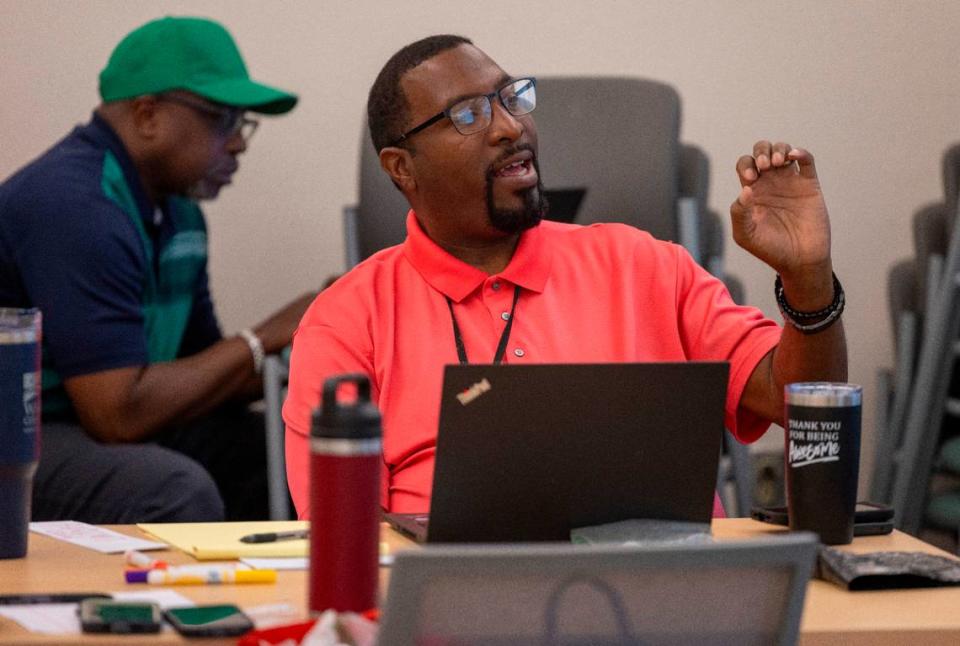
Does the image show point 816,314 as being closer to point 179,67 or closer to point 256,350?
point 256,350

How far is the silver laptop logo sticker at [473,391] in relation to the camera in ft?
4.29

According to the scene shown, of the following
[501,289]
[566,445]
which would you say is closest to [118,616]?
[566,445]

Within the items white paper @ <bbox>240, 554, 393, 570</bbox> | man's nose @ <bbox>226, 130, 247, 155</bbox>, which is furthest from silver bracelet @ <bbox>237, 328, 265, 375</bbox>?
white paper @ <bbox>240, 554, 393, 570</bbox>

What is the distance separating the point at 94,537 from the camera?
1553 mm

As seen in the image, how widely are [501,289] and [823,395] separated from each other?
63cm

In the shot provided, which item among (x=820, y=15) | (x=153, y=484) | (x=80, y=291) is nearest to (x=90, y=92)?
(x=80, y=291)

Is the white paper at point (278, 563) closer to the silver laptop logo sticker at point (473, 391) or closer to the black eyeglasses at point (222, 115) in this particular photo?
the silver laptop logo sticker at point (473, 391)

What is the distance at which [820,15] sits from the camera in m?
3.67

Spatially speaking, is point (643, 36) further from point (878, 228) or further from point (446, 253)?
point (446, 253)

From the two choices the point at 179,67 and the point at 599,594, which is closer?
the point at 599,594

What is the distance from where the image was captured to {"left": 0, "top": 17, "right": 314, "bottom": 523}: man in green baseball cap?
261cm

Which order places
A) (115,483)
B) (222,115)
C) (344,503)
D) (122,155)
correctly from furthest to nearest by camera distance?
(222,115) < (122,155) < (115,483) < (344,503)

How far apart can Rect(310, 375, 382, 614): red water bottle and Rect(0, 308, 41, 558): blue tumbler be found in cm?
44

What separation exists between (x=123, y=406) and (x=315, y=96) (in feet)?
3.87
